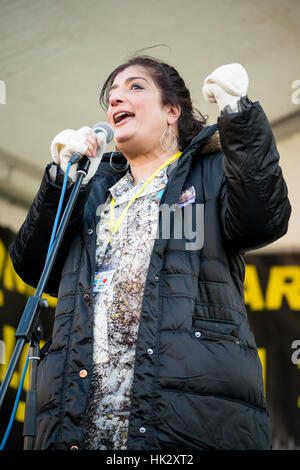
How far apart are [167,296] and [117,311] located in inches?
6.9

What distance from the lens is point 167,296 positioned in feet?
5.60

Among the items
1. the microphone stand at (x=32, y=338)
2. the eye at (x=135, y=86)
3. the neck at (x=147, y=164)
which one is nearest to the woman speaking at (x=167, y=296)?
the neck at (x=147, y=164)

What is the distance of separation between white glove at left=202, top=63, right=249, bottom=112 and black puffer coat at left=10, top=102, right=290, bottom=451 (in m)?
0.06

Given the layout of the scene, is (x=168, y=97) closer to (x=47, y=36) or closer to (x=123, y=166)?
(x=123, y=166)

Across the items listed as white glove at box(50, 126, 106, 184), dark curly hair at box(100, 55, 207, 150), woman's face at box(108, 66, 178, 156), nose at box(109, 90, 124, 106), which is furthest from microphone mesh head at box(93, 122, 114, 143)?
dark curly hair at box(100, 55, 207, 150)

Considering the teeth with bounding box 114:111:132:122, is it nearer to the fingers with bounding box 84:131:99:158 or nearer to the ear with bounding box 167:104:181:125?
the ear with bounding box 167:104:181:125

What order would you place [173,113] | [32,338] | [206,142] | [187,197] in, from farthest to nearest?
[173,113] < [206,142] < [187,197] < [32,338]

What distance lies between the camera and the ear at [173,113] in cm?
231

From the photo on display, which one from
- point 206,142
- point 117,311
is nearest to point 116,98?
point 206,142

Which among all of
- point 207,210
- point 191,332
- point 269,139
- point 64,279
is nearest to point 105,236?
point 64,279

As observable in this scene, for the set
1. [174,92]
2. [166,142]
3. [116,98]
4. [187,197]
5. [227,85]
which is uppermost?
[174,92]

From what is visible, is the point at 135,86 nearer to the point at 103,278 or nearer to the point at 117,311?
the point at 103,278

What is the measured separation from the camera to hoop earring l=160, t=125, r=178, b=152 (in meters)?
2.22

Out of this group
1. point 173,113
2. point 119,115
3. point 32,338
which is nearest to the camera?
point 32,338
